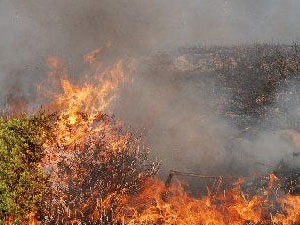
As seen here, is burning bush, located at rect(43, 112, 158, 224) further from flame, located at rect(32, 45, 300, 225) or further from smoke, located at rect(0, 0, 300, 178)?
smoke, located at rect(0, 0, 300, 178)

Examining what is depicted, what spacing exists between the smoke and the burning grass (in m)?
2.22

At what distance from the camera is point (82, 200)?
33.6 ft

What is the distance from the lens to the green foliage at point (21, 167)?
8.25 meters

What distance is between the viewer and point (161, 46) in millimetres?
22297

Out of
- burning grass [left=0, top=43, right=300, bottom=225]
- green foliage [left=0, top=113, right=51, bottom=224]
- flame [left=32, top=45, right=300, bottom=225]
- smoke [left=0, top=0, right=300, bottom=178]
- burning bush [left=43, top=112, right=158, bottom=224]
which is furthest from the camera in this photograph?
smoke [left=0, top=0, right=300, bottom=178]

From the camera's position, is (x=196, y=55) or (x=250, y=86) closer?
(x=250, y=86)

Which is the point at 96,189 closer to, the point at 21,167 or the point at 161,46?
the point at 21,167

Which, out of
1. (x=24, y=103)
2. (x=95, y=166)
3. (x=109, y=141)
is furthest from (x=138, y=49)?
(x=95, y=166)

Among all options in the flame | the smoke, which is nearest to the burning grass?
the flame

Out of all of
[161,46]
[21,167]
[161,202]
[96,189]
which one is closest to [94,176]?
[96,189]

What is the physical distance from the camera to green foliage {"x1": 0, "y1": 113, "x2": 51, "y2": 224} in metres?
8.25

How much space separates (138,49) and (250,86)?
7.47m

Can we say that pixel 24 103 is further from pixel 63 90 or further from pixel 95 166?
pixel 95 166

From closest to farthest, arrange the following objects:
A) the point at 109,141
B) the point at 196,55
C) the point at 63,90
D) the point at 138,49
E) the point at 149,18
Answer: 1. the point at 109,141
2. the point at 63,90
3. the point at 196,55
4. the point at 138,49
5. the point at 149,18
